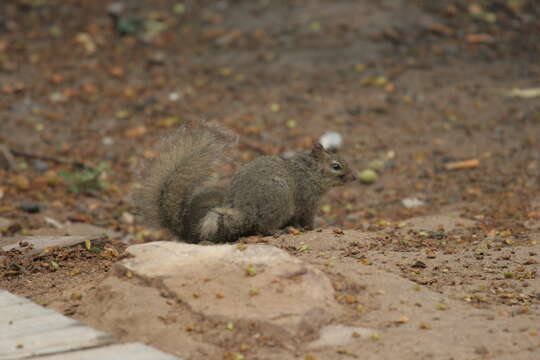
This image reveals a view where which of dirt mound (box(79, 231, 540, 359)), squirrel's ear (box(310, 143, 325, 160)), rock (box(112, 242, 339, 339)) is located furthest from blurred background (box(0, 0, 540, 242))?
rock (box(112, 242, 339, 339))

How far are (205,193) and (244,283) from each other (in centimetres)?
168

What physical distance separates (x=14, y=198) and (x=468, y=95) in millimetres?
5366

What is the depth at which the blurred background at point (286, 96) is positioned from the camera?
22.7 feet

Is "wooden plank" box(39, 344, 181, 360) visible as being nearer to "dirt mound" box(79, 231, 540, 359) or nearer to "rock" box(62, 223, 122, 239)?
"dirt mound" box(79, 231, 540, 359)

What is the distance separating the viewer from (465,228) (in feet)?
18.0

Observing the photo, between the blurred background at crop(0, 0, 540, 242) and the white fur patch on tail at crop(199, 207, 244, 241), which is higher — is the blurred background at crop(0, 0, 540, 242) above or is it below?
below

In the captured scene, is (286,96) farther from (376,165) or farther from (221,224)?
(221,224)

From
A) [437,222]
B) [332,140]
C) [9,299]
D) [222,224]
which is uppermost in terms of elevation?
[9,299]

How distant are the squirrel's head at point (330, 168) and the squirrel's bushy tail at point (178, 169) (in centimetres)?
91

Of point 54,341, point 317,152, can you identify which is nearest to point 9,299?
point 54,341

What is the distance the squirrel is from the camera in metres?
4.92

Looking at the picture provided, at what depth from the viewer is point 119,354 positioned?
2.98m

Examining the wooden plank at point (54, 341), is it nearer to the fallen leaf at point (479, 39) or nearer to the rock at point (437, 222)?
the rock at point (437, 222)

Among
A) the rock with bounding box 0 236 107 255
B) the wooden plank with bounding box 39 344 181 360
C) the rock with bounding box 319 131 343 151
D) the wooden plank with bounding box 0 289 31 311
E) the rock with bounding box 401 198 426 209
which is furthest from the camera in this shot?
the rock with bounding box 319 131 343 151
